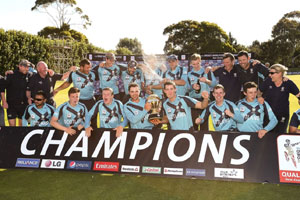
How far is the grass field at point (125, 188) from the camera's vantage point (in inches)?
196

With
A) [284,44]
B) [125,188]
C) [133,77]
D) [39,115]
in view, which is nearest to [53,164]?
[125,188]

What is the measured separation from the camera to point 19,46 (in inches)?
1257

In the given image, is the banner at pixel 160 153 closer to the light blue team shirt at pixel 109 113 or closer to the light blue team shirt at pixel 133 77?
the light blue team shirt at pixel 109 113

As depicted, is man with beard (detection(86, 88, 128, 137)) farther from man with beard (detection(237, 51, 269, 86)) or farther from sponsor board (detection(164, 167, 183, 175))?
man with beard (detection(237, 51, 269, 86))

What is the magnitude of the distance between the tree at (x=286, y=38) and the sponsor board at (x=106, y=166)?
78.7 meters

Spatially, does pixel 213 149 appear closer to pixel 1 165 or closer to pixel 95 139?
pixel 95 139

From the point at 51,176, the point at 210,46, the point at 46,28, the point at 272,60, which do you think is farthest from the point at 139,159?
the point at 272,60

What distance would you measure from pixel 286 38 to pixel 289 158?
3201 inches

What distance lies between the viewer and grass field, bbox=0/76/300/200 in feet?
16.3

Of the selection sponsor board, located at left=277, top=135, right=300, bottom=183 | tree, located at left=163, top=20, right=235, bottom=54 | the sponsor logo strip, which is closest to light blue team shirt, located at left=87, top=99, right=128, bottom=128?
sponsor board, located at left=277, top=135, right=300, bottom=183

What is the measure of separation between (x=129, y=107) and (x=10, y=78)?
431 cm

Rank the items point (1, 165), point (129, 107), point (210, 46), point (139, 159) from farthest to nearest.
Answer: point (210, 46) → point (129, 107) → point (1, 165) → point (139, 159)

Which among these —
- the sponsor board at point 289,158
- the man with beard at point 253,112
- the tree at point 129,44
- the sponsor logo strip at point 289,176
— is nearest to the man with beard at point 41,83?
the man with beard at point 253,112

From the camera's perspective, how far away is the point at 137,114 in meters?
6.46
